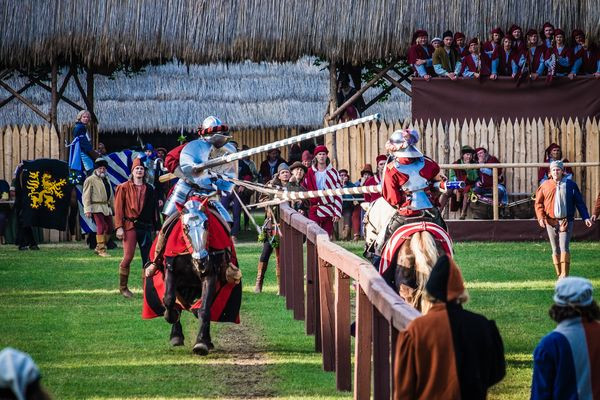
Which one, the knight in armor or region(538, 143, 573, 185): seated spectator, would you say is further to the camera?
region(538, 143, 573, 185): seated spectator

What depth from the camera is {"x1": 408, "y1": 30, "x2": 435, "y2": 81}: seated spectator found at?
28578 millimetres

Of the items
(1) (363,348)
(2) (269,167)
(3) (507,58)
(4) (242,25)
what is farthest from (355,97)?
(1) (363,348)

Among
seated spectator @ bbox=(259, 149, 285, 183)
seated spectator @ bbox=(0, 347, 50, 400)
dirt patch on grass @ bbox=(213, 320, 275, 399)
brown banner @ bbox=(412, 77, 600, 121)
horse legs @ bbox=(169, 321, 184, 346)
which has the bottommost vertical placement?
dirt patch on grass @ bbox=(213, 320, 275, 399)

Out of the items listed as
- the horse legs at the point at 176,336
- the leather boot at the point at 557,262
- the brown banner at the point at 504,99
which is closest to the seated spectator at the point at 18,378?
the horse legs at the point at 176,336

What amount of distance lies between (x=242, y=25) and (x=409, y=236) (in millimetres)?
16886

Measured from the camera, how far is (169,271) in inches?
573

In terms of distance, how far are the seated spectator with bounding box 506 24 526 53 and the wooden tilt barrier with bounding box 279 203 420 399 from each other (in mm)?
11085

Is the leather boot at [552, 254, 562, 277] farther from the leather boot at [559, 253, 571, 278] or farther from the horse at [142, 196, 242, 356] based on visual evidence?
the horse at [142, 196, 242, 356]

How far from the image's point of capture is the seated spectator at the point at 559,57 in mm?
28578

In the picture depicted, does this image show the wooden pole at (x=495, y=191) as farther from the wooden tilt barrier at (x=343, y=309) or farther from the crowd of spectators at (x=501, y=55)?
the wooden tilt barrier at (x=343, y=309)

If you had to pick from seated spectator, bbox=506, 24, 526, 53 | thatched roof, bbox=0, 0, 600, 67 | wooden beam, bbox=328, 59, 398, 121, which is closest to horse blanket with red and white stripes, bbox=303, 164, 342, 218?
wooden beam, bbox=328, 59, 398, 121

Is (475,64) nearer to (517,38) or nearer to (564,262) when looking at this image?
(517,38)

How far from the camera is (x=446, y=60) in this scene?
1128 inches

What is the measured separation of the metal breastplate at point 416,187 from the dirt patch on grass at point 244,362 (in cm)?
205
